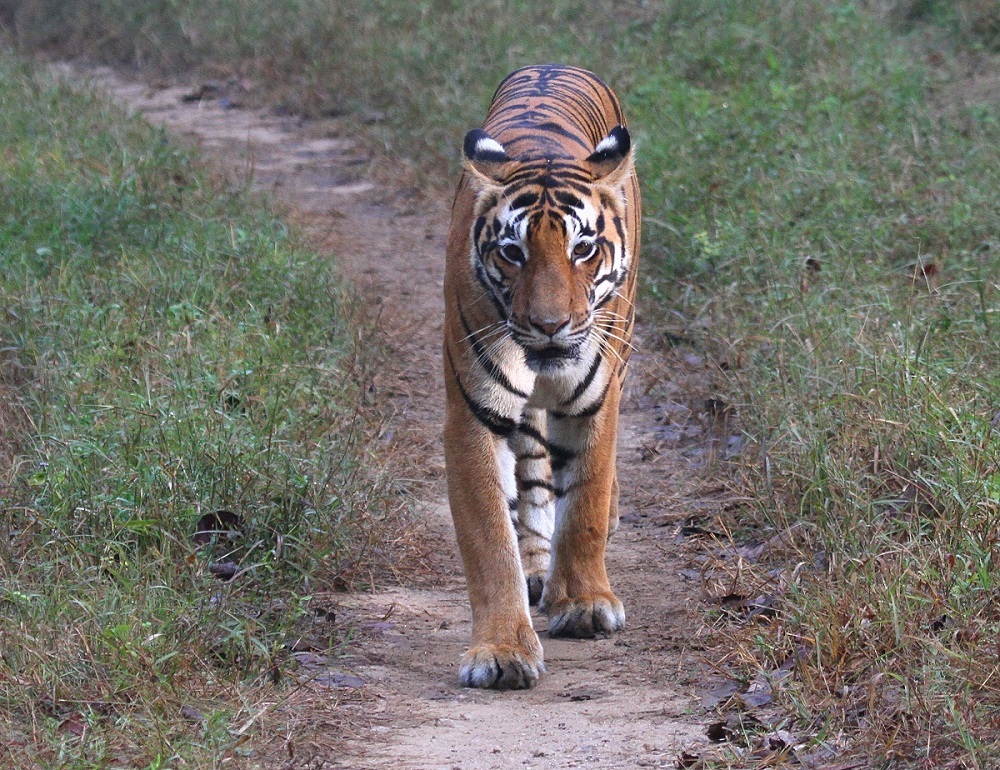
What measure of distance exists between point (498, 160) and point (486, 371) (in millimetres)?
572

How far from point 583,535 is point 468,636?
40 cm

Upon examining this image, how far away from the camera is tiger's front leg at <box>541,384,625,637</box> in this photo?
Answer: 357 cm

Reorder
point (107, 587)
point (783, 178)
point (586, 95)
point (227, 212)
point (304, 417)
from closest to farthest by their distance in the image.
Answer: point (107, 587), point (304, 417), point (586, 95), point (783, 178), point (227, 212)

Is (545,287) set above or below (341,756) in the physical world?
above

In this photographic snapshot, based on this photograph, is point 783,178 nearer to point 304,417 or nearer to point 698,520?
point 698,520

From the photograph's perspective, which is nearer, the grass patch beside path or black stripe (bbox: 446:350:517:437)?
the grass patch beside path

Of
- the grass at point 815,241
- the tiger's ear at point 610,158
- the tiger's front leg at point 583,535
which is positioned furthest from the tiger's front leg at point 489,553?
the tiger's ear at point 610,158

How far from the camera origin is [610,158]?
3715 mm

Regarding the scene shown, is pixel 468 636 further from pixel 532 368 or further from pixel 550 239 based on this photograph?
pixel 550 239

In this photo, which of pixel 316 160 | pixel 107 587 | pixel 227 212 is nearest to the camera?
pixel 107 587

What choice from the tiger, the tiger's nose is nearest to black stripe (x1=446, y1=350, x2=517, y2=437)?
the tiger

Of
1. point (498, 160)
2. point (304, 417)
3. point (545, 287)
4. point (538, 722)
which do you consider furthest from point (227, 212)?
point (538, 722)

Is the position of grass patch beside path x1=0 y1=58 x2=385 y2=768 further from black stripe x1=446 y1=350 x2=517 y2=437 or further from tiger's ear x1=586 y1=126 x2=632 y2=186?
tiger's ear x1=586 y1=126 x2=632 y2=186

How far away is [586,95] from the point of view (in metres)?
4.71
